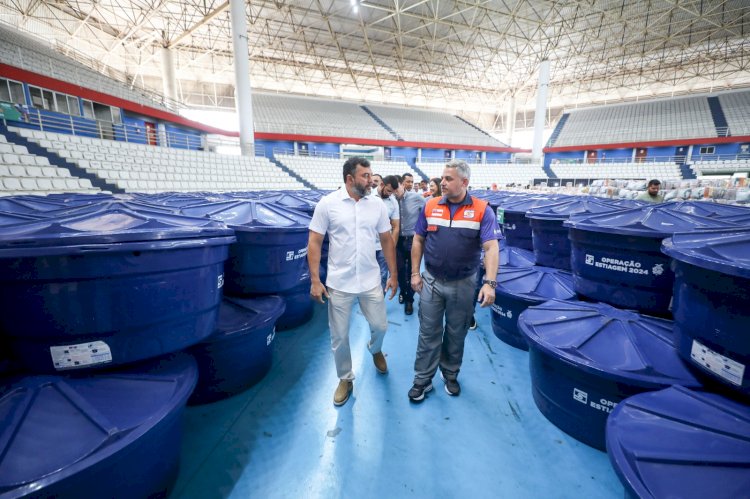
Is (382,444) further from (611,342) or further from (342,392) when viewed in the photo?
(611,342)

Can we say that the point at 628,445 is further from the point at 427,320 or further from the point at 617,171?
the point at 617,171

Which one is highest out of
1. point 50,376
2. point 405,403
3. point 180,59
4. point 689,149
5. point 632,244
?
point 180,59

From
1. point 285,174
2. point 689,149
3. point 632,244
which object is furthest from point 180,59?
point 689,149

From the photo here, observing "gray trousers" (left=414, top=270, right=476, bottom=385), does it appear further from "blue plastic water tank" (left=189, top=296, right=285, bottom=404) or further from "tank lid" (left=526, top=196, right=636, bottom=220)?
"tank lid" (left=526, top=196, right=636, bottom=220)

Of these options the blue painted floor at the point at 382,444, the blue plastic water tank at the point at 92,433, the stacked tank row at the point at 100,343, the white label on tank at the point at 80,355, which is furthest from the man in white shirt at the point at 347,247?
the white label on tank at the point at 80,355

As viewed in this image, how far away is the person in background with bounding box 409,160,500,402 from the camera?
2.10 m

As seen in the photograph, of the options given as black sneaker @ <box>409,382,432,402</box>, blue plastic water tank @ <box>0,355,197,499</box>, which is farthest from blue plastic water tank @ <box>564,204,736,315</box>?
blue plastic water tank @ <box>0,355,197,499</box>

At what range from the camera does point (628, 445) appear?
115 centimetres

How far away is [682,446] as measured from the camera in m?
1.12

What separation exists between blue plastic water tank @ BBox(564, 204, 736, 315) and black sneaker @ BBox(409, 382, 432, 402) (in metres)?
1.46

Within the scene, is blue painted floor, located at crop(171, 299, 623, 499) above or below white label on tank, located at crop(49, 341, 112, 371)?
below

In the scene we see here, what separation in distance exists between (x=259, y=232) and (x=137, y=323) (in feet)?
3.59

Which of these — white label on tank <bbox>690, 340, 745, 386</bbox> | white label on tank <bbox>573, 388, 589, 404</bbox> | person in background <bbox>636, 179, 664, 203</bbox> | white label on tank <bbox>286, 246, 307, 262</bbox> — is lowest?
white label on tank <bbox>573, 388, 589, 404</bbox>

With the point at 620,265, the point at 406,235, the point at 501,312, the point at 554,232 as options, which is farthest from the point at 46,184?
the point at 620,265
